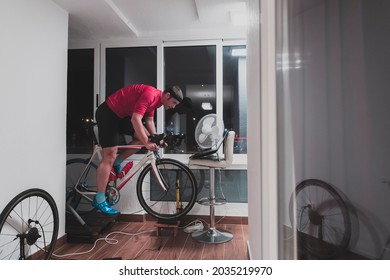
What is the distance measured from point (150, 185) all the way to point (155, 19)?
1.93 metres

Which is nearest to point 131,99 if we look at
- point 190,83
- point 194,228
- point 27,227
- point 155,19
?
point 190,83

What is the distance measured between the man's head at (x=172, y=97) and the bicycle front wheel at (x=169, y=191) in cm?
61

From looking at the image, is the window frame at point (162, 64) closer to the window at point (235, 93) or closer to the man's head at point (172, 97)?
the window at point (235, 93)

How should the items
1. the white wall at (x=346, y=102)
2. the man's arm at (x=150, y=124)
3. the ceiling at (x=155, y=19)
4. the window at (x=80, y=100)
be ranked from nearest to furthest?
the white wall at (x=346, y=102), the ceiling at (x=155, y=19), the man's arm at (x=150, y=124), the window at (x=80, y=100)

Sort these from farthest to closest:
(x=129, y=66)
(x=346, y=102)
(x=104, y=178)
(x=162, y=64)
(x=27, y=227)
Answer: (x=129, y=66) < (x=162, y=64) < (x=104, y=178) < (x=27, y=227) < (x=346, y=102)

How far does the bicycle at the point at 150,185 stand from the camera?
2346mm

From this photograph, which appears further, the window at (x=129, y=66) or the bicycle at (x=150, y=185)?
the window at (x=129, y=66)

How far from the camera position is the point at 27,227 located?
1.67m

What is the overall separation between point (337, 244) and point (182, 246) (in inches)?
60.3

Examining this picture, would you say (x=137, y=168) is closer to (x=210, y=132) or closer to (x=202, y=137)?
(x=202, y=137)

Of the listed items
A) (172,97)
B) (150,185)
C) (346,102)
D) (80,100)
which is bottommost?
(150,185)

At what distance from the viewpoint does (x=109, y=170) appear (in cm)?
230

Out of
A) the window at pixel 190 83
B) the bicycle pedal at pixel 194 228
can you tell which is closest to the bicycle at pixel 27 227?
the bicycle pedal at pixel 194 228

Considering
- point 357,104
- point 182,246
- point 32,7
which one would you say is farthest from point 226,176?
point 32,7
